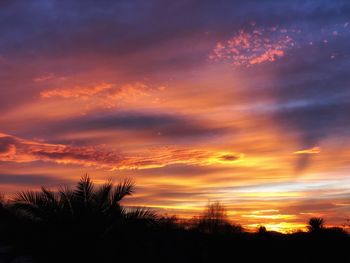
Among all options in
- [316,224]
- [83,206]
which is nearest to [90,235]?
[83,206]

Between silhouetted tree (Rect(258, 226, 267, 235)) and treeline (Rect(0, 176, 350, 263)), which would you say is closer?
treeline (Rect(0, 176, 350, 263))

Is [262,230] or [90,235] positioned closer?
[90,235]

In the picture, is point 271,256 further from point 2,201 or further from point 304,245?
point 2,201

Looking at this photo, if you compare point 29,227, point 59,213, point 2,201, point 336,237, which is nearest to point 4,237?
point 29,227

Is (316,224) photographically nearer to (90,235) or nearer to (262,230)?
(262,230)

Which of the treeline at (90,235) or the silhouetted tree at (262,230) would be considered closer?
the treeline at (90,235)

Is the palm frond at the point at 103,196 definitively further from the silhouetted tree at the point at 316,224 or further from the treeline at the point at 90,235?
the silhouetted tree at the point at 316,224

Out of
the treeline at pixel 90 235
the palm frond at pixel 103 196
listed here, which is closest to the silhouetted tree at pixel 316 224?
the treeline at pixel 90 235

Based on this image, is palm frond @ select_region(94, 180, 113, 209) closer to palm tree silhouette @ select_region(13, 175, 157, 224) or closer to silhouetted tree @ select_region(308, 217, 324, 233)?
palm tree silhouette @ select_region(13, 175, 157, 224)

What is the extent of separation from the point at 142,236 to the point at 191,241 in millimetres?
A: 3990

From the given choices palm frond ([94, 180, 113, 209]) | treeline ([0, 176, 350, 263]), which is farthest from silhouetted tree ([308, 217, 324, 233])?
palm frond ([94, 180, 113, 209])

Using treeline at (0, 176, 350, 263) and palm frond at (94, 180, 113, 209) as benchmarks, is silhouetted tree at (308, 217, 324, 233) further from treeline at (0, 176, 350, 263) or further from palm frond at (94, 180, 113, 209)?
palm frond at (94, 180, 113, 209)

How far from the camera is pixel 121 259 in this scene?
49.0 ft

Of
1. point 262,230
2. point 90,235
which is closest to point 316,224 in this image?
point 262,230
